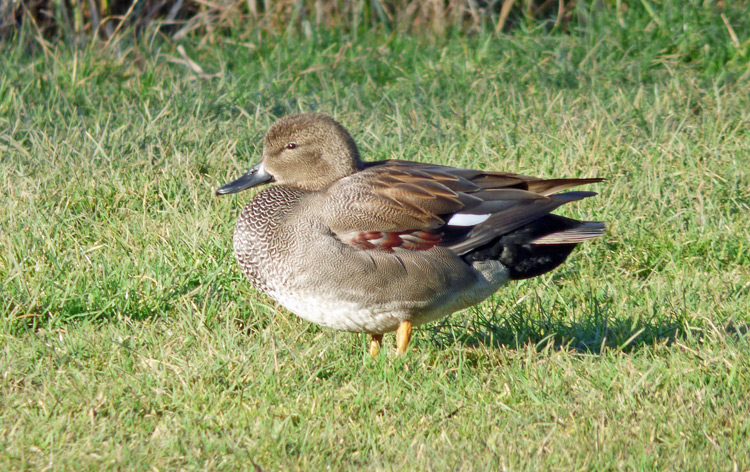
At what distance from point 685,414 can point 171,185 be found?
9.43 feet

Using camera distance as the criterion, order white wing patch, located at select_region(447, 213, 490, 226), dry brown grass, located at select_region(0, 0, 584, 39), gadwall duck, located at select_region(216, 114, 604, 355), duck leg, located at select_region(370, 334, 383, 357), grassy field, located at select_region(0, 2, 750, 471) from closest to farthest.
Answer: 1. grassy field, located at select_region(0, 2, 750, 471)
2. gadwall duck, located at select_region(216, 114, 604, 355)
3. white wing patch, located at select_region(447, 213, 490, 226)
4. duck leg, located at select_region(370, 334, 383, 357)
5. dry brown grass, located at select_region(0, 0, 584, 39)

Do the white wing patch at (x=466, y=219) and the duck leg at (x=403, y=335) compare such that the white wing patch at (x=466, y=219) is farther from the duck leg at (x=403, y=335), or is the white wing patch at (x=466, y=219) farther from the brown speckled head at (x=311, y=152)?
the brown speckled head at (x=311, y=152)

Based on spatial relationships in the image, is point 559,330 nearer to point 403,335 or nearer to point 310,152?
point 403,335

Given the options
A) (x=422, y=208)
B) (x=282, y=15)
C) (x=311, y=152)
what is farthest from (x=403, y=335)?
(x=282, y=15)

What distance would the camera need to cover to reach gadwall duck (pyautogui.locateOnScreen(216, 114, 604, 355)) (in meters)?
3.56

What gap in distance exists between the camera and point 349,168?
3.96 m

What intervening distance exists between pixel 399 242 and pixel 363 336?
1.90 feet

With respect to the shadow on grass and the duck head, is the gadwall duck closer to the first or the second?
the duck head

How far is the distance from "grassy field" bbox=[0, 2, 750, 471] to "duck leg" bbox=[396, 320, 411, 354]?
100mm

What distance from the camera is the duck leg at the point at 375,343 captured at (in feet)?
12.6

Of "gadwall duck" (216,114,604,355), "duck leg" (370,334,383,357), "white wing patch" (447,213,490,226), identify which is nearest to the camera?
"gadwall duck" (216,114,604,355)

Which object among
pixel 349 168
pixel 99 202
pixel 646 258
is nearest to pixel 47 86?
pixel 99 202

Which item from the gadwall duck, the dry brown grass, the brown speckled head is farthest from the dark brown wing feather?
the dry brown grass

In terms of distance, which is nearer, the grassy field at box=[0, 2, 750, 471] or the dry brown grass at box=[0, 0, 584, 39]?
the grassy field at box=[0, 2, 750, 471]
